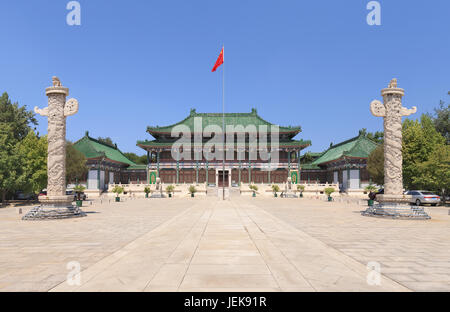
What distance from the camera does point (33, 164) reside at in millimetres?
27594

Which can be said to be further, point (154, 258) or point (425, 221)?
point (425, 221)

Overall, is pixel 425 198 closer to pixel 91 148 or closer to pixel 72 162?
pixel 72 162

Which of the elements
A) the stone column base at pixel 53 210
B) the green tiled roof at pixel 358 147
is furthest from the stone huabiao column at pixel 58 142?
the green tiled roof at pixel 358 147

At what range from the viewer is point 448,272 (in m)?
5.57

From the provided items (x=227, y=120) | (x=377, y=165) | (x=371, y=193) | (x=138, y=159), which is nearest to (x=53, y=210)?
(x=371, y=193)

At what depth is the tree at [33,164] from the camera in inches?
1046

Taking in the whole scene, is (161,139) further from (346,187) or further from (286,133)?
(346,187)

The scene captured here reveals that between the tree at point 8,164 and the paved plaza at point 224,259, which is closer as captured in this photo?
the paved plaza at point 224,259

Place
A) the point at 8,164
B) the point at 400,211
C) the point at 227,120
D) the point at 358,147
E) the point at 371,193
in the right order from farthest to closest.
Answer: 1. the point at 227,120
2. the point at 358,147
3. the point at 371,193
4. the point at 8,164
5. the point at 400,211

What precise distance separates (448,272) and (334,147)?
2222 inches

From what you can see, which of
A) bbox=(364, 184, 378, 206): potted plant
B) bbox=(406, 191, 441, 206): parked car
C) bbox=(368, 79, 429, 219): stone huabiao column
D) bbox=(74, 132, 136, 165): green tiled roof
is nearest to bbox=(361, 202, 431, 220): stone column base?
bbox=(368, 79, 429, 219): stone huabiao column

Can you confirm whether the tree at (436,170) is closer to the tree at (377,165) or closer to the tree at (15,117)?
the tree at (377,165)

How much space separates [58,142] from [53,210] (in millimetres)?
3645
